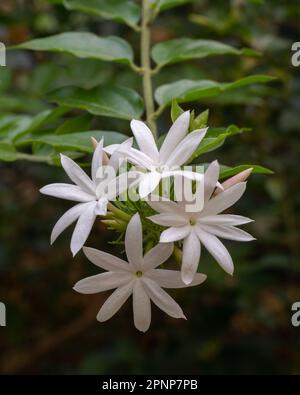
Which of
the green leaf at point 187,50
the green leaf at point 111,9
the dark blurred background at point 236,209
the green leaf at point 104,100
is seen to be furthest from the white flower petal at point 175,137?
the dark blurred background at point 236,209

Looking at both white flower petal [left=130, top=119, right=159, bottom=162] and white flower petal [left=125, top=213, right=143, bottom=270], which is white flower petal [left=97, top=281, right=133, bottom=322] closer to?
white flower petal [left=125, top=213, right=143, bottom=270]

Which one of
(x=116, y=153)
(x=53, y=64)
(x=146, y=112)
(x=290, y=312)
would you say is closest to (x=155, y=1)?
(x=146, y=112)

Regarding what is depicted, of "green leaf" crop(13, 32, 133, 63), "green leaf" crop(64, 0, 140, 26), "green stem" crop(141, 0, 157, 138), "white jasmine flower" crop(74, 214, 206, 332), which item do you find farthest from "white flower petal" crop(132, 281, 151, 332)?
"green leaf" crop(64, 0, 140, 26)

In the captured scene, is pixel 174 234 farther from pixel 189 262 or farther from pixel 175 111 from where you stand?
pixel 175 111

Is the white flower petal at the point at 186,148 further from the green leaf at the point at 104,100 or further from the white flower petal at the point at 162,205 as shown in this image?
the green leaf at the point at 104,100

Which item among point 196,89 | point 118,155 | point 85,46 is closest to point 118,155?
point 118,155

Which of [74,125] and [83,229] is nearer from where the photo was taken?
[83,229]

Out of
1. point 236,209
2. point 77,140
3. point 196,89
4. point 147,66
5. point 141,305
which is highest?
point 236,209
